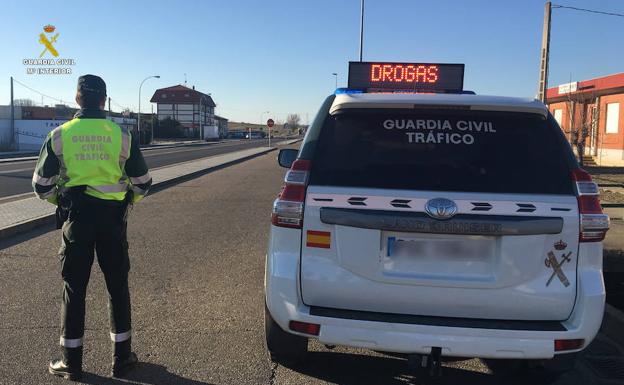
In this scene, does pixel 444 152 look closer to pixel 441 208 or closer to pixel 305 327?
pixel 441 208

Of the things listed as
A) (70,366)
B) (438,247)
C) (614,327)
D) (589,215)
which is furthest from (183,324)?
(614,327)

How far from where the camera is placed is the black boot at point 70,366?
3.54 metres

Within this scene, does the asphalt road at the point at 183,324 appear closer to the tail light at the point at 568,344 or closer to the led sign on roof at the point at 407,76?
the tail light at the point at 568,344

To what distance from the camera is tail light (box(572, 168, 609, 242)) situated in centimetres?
301

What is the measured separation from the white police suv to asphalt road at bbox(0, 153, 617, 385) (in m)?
0.80

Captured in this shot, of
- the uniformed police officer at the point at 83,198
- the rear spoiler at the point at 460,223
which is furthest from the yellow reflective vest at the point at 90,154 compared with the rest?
the rear spoiler at the point at 460,223

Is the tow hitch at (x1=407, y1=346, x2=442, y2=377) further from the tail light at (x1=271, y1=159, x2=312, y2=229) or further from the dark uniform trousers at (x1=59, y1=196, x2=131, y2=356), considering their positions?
the dark uniform trousers at (x1=59, y1=196, x2=131, y2=356)

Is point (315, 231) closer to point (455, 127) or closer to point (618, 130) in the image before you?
point (455, 127)

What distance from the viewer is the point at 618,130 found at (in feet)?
98.4

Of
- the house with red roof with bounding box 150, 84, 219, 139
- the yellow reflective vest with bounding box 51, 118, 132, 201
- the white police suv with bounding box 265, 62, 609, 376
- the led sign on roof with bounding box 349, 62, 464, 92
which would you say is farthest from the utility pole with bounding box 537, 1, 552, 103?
Answer: the house with red roof with bounding box 150, 84, 219, 139

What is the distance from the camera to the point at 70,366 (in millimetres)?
3541

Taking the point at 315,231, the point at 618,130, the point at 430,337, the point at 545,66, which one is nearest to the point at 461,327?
the point at 430,337

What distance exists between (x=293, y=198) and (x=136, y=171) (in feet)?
4.21

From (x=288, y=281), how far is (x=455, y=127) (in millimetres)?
1333
